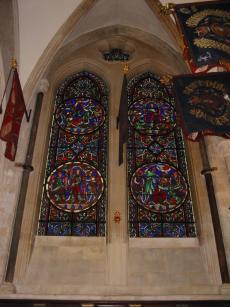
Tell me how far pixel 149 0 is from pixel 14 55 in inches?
Result: 151

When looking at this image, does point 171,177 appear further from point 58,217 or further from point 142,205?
point 58,217

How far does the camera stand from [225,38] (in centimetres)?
703

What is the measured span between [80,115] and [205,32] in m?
4.49

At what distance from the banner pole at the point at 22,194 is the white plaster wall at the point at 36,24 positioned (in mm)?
829

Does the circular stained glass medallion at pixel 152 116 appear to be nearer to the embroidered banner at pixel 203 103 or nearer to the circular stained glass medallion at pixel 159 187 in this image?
the circular stained glass medallion at pixel 159 187

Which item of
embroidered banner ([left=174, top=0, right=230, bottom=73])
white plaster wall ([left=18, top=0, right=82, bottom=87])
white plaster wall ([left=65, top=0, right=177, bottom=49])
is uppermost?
white plaster wall ([left=65, top=0, right=177, bottom=49])

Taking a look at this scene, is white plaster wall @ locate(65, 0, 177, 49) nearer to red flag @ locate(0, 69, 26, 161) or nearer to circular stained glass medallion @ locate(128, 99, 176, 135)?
circular stained glass medallion @ locate(128, 99, 176, 135)

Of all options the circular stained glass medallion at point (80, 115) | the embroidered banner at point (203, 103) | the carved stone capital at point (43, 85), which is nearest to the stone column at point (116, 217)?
the circular stained glass medallion at point (80, 115)

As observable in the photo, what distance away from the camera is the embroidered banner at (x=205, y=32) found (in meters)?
6.81

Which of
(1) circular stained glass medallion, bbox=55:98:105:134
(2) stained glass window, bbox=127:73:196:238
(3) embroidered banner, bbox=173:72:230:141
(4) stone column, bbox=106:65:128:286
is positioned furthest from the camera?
(1) circular stained glass medallion, bbox=55:98:105:134

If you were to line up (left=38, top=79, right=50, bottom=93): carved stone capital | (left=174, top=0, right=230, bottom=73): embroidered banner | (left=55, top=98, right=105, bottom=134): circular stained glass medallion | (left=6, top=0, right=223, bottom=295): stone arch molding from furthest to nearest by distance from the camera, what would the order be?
(left=55, top=98, right=105, bottom=134): circular stained glass medallion
(left=38, top=79, right=50, bottom=93): carved stone capital
(left=6, top=0, right=223, bottom=295): stone arch molding
(left=174, top=0, right=230, bottom=73): embroidered banner

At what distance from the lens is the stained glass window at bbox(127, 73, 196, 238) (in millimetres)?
8594

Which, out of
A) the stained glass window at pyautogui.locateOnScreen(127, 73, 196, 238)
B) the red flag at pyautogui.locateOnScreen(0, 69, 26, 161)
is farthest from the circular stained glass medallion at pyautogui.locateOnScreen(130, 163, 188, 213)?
the red flag at pyautogui.locateOnScreen(0, 69, 26, 161)

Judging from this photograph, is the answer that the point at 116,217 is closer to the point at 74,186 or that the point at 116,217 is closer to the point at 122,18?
the point at 74,186
